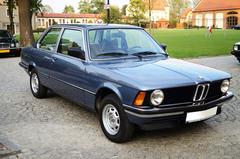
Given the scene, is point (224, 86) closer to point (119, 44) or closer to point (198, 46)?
point (119, 44)

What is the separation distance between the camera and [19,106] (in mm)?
7031

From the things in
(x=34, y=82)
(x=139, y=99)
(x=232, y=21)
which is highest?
(x=232, y=21)

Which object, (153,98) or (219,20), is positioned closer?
(153,98)

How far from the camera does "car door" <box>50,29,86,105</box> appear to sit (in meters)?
5.64

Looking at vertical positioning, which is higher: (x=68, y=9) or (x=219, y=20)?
(x=68, y=9)

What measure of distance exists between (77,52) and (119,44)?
0.73 m

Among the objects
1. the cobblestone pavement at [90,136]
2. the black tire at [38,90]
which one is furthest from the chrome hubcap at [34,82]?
the cobblestone pavement at [90,136]

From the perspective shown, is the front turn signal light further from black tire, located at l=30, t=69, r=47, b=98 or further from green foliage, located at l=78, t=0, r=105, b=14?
green foliage, located at l=78, t=0, r=105, b=14

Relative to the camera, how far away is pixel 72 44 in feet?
20.1

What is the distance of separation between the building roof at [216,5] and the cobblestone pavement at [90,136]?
85.1 meters

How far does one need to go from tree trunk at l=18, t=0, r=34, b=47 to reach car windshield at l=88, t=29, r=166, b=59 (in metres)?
16.2

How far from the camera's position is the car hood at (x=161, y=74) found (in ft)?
14.7

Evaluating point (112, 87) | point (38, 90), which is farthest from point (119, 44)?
point (38, 90)

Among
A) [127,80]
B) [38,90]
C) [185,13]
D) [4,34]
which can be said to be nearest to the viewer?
[127,80]
